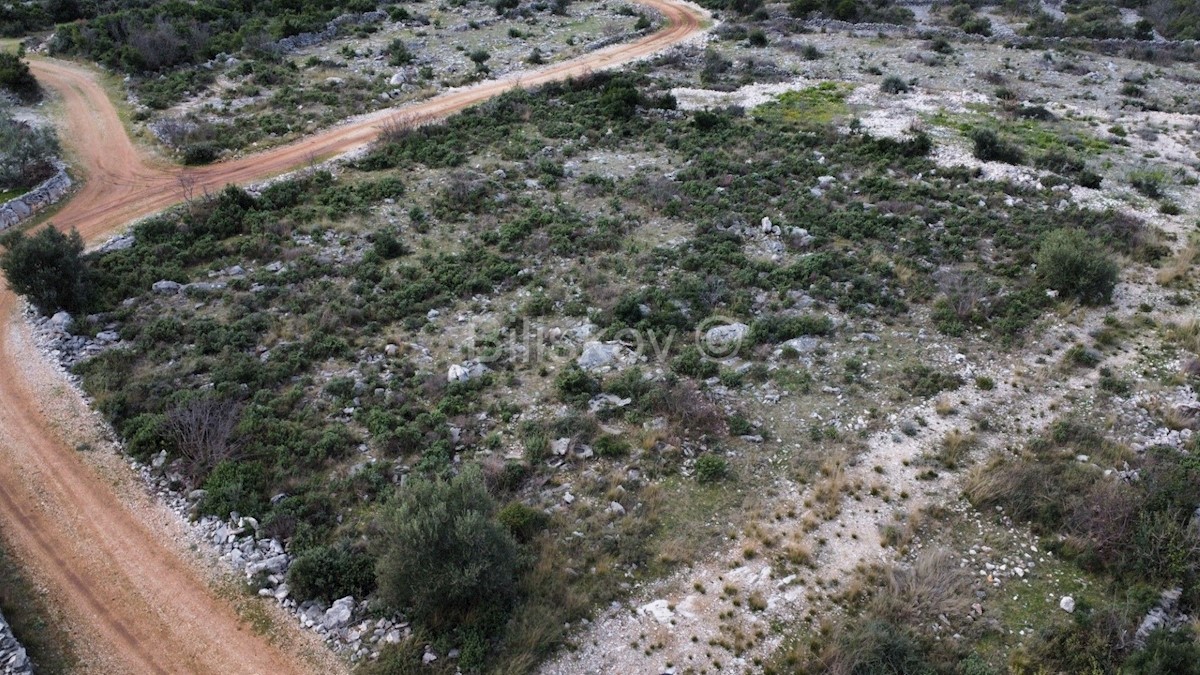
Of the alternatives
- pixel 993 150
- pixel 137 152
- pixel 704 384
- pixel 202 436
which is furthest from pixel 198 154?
pixel 993 150

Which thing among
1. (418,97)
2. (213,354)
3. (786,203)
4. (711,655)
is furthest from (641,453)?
(418,97)

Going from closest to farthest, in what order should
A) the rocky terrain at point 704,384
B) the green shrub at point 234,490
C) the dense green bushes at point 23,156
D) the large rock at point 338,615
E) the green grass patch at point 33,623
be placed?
the green grass patch at point 33,623, the large rock at point 338,615, the rocky terrain at point 704,384, the green shrub at point 234,490, the dense green bushes at point 23,156

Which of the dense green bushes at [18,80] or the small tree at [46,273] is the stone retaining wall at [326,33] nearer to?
the dense green bushes at [18,80]

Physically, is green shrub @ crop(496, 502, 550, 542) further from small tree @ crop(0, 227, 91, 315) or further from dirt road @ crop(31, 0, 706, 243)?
dirt road @ crop(31, 0, 706, 243)

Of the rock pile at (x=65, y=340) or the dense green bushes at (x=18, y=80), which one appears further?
the dense green bushes at (x=18, y=80)

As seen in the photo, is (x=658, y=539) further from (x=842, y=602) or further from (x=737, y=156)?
(x=737, y=156)

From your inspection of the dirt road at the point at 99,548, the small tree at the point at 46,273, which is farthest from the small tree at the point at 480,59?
the dirt road at the point at 99,548

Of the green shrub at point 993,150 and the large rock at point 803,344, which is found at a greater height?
the large rock at point 803,344
